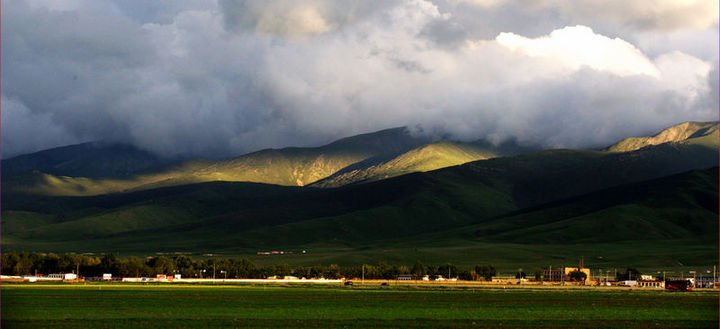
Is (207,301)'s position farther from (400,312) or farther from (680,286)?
(680,286)

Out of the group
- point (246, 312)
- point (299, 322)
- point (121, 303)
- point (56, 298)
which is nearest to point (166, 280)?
point (56, 298)

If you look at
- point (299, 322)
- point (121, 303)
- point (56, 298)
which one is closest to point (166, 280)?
point (56, 298)

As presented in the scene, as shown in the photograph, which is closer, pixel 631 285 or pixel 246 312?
pixel 246 312

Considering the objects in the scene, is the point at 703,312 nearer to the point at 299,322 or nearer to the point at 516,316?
the point at 516,316

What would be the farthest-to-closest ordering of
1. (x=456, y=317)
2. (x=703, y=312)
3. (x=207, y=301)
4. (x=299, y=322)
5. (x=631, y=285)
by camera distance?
1. (x=631, y=285)
2. (x=207, y=301)
3. (x=703, y=312)
4. (x=456, y=317)
5. (x=299, y=322)

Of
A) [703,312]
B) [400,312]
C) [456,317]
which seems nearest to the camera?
[456,317]

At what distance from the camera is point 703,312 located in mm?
84688

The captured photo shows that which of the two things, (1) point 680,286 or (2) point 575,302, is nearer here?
(2) point 575,302

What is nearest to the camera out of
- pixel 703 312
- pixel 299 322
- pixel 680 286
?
pixel 299 322

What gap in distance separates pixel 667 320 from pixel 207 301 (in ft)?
159

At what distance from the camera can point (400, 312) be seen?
78062 mm

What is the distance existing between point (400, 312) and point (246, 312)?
47.2ft

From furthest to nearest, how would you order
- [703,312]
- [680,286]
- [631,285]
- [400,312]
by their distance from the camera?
[631,285], [680,286], [703,312], [400,312]

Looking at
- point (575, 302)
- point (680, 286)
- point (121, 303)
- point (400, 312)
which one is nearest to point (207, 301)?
point (121, 303)
